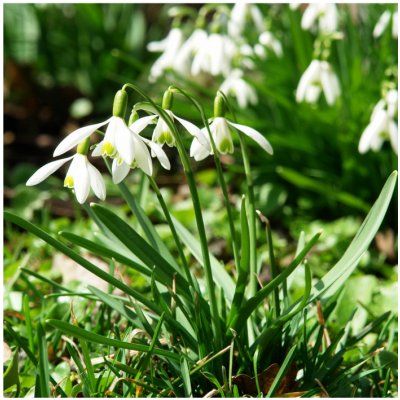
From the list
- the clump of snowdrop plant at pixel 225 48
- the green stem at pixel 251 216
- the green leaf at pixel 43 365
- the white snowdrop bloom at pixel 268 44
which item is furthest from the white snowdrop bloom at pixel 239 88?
the green leaf at pixel 43 365

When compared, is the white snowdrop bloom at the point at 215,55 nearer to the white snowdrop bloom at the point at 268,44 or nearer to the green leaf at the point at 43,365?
the white snowdrop bloom at the point at 268,44

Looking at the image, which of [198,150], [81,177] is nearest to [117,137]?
[81,177]

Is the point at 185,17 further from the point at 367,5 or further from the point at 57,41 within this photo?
the point at 367,5

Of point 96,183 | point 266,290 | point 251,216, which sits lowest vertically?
point 266,290

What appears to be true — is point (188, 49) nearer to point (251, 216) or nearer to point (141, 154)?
point (251, 216)

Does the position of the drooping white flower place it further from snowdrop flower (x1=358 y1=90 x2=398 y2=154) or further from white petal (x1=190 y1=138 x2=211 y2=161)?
snowdrop flower (x1=358 y1=90 x2=398 y2=154)

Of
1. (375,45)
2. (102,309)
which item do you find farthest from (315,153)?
(102,309)

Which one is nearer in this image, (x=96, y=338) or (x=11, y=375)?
(x=96, y=338)

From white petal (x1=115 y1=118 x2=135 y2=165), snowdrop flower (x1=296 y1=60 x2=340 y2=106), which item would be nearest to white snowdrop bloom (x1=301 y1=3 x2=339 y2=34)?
snowdrop flower (x1=296 y1=60 x2=340 y2=106)
